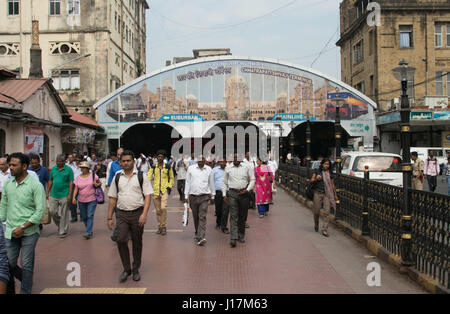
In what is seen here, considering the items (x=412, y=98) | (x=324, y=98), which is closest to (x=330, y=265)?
(x=324, y=98)

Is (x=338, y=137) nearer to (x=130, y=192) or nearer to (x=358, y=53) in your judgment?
(x=130, y=192)

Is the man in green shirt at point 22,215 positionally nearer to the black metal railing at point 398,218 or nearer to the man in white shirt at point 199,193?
the man in white shirt at point 199,193

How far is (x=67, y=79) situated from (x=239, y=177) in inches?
1293

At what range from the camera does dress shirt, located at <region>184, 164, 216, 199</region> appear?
8.77 meters

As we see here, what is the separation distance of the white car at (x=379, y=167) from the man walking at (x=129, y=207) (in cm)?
766

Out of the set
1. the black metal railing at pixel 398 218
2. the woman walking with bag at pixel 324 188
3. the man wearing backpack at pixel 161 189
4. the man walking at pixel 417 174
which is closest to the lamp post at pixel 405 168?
the black metal railing at pixel 398 218

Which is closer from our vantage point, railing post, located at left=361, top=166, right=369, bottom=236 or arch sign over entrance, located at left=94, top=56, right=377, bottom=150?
railing post, located at left=361, top=166, right=369, bottom=236

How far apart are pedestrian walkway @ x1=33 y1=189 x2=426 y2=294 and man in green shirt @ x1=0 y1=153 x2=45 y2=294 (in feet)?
2.27

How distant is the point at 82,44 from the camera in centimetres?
3750

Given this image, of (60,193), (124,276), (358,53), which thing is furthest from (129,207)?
(358,53)

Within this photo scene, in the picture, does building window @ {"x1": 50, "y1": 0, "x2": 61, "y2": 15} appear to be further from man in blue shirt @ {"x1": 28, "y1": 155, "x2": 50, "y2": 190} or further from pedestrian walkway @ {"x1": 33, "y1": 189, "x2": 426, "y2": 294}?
man in blue shirt @ {"x1": 28, "y1": 155, "x2": 50, "y2": 190}

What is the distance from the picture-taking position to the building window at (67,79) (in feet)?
123

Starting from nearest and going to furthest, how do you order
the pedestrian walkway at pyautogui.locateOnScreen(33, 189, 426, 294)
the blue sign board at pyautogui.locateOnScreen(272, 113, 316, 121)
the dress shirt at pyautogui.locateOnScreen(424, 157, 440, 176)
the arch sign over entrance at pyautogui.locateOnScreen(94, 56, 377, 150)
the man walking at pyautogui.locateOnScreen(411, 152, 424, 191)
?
the pedestrian walkway at pyautogui.locateOnScreen(33, 189, 426, 294), the man walking at pyautogui.locateOnScreen(411, 152, 424, 191), the dress shirt at pyautogui.locateOnScreen(424, 157, 440, 176), the arch sign over entrance at pyautogui.locateOnScreen(94, 56, 377, 150), the blue sign board at pyautogui.locateOnScreen(272, 113, 316, 121)

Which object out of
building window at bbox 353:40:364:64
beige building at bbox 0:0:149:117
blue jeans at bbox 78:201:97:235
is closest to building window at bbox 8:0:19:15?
beige building at bbox 0:0:149:117
